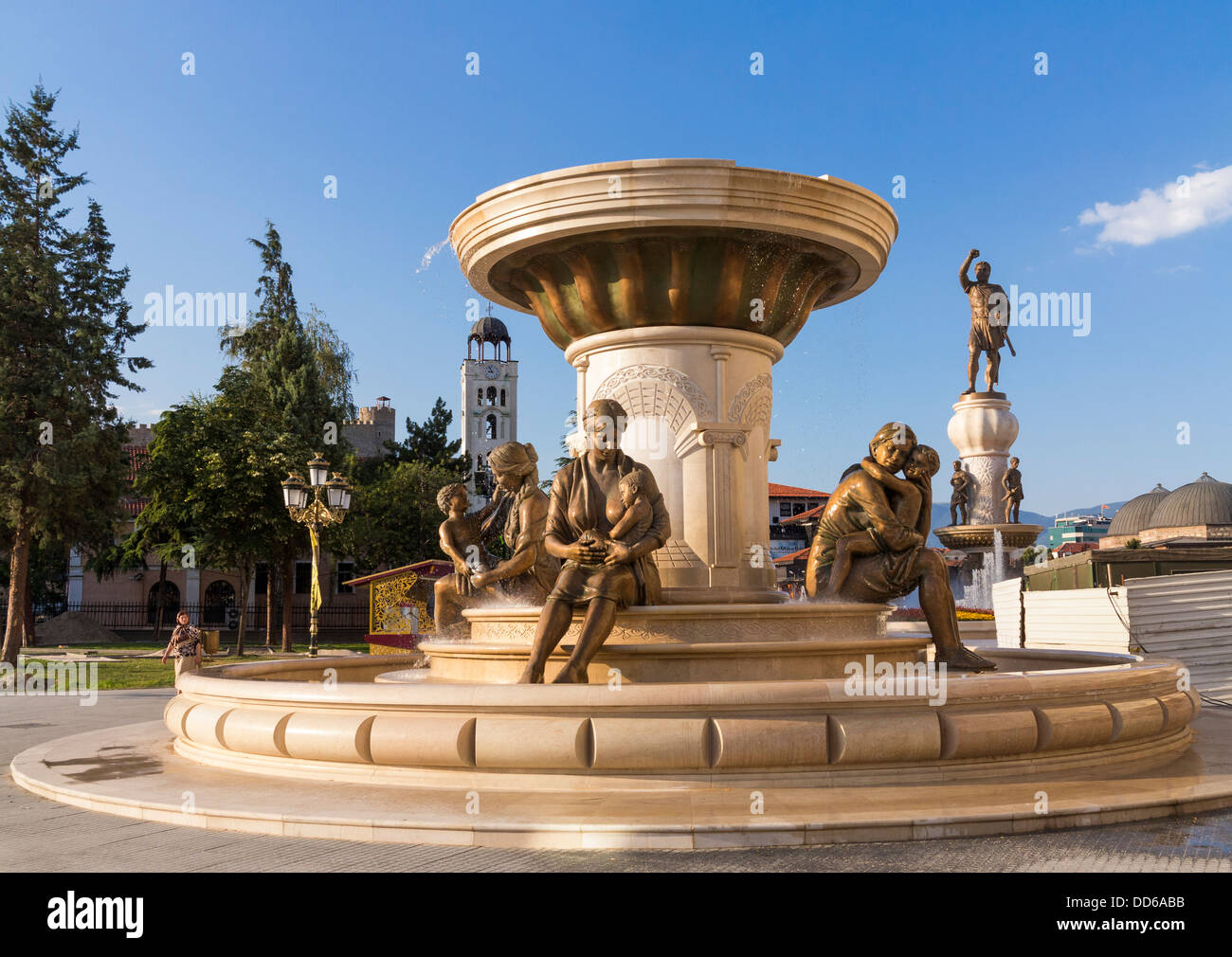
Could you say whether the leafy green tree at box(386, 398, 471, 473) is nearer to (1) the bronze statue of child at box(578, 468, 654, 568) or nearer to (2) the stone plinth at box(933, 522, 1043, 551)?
(2) the stone plinth at box(933, 522, 1043, 551)

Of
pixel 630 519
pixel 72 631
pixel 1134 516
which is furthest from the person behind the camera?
pixel 1134 516

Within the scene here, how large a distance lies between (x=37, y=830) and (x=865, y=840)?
173 inches

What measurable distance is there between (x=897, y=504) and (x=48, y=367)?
29686 mm

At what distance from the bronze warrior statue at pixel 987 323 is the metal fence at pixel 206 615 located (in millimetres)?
31093

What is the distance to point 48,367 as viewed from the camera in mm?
30422

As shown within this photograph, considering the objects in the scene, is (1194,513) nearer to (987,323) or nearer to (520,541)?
(987,323)

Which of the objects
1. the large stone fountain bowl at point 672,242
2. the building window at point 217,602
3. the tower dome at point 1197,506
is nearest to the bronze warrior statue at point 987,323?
the large stone fountain bowl at point 672,242

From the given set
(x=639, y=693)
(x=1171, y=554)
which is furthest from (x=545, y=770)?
(x=1171, y=554)

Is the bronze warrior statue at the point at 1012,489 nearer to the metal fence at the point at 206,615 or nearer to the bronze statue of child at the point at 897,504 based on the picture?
the bronze statue of child at the point at 897,504

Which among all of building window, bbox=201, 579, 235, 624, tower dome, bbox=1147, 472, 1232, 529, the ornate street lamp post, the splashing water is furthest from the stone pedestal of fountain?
tower dome, bbox=1147, 472, 1232, 529

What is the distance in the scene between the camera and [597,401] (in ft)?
25.2

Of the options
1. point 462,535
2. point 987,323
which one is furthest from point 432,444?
point 462,535

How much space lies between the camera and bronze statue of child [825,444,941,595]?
26.6ft
